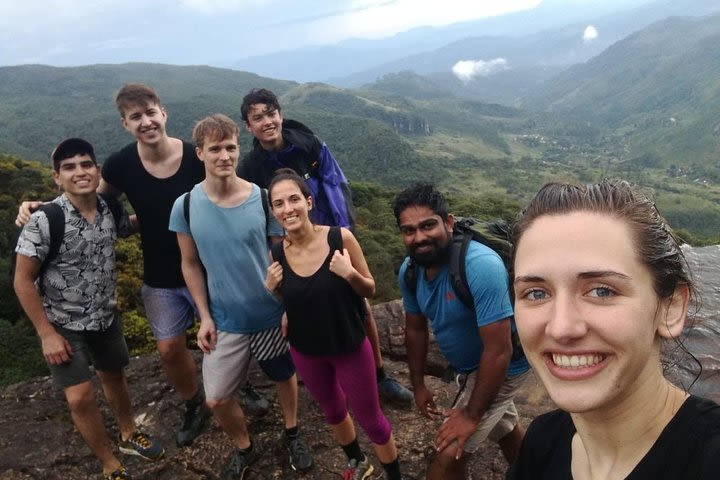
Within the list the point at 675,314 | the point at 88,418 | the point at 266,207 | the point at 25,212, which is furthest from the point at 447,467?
the point at 25,212

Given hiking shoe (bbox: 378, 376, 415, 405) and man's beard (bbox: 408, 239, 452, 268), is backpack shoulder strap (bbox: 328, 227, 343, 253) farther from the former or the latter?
hiking shoe (bbox: 378, 376, 415, 405)

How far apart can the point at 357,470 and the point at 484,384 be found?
1.62 m

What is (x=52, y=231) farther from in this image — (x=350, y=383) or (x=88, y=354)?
(x=350, y=383)

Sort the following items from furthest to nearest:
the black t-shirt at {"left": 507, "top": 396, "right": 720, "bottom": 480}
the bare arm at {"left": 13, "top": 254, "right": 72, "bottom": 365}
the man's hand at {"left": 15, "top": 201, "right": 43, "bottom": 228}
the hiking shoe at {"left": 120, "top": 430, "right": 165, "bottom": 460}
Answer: the hiking shoe at {"left": 120, "top": 430, "right": 165, "bottom": 460} → the man's hand at {"left": 15, "top": 201, "right": 43, "bottom": 228} → the bare arm at {"left": 13, "top": 254, "right": 72, "bottom": 365} → the black t-shirt at {"left": 507, "top": 396, "right": 720, "bottom": 480}

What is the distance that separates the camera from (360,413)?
3.61m

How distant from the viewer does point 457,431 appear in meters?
3.19

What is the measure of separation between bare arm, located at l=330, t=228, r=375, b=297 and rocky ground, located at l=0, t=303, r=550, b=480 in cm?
198

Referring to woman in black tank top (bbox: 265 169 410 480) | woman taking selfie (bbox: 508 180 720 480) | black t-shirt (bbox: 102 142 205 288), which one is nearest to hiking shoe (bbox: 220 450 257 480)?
woman in black tank top (bbox: 265 169 410 480)

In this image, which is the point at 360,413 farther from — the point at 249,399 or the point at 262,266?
the point at 249,399

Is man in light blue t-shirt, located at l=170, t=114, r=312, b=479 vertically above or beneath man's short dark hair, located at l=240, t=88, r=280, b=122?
beneath

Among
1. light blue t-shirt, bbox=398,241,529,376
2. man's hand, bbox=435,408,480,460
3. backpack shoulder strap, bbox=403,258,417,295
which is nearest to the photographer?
light blue t-shirt, bbox=398,241,529,376

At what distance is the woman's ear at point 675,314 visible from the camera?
1.50 m

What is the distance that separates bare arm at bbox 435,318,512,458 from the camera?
3031 mm

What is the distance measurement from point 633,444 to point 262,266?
9.73ft
